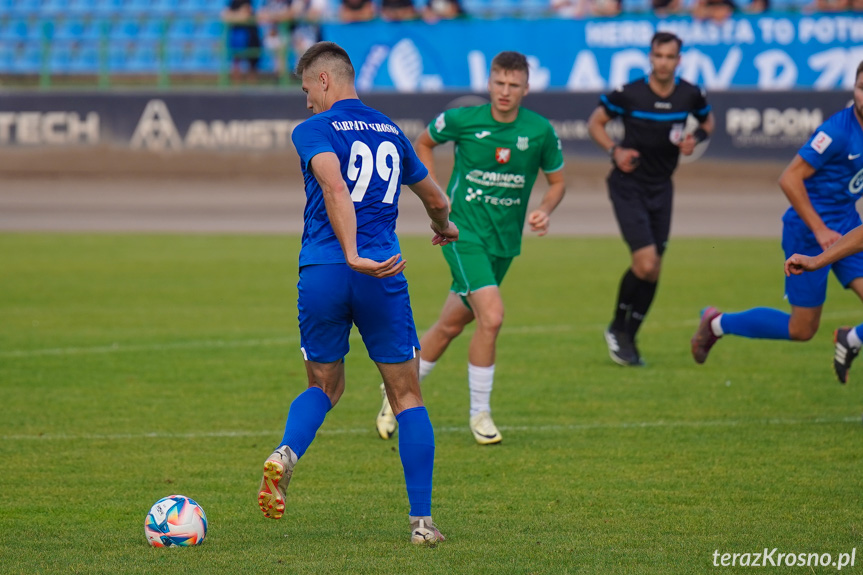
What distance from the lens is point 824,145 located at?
7.25 meters

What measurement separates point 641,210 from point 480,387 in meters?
3.33

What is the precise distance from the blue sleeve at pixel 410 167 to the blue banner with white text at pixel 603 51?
19.4 meters

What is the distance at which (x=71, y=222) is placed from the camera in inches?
832

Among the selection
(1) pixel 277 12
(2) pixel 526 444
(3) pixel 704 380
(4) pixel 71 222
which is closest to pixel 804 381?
(3) pixel 704 380

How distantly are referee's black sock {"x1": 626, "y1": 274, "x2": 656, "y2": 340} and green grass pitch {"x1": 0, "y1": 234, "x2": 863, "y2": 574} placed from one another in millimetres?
420

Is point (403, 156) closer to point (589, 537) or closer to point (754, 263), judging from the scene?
point (589, 537)

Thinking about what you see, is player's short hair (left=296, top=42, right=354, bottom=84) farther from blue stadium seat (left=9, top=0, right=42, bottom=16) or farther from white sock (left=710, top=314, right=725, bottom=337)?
blue stadium seat (left=9, top=0, right=42, bottom=16)

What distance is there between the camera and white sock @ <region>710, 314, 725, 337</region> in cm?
855

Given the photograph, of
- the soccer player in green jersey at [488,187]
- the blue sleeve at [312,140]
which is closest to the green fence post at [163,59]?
the soccer player in green jersey at [488,187]

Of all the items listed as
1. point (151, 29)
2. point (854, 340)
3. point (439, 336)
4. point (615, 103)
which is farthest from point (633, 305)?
point (151, 29)

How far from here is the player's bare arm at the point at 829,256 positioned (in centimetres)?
599

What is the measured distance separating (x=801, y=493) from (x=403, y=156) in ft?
8.66

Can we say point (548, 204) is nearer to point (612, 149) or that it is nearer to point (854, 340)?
point (854, 340)

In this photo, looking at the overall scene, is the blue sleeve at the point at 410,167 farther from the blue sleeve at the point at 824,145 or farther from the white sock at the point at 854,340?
the white sock at the point at 854,340
